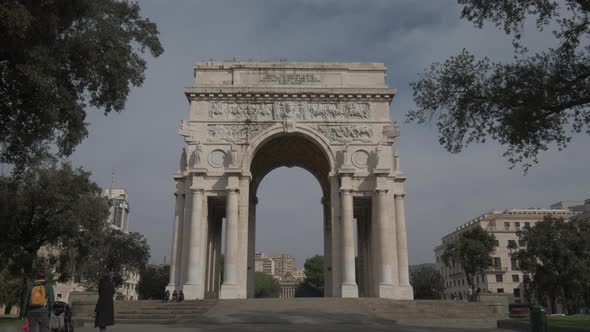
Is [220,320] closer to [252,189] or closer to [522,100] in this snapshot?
[522,100]

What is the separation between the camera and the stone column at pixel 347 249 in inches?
1385

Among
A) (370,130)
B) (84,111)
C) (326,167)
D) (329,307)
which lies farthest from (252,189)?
(84,111)

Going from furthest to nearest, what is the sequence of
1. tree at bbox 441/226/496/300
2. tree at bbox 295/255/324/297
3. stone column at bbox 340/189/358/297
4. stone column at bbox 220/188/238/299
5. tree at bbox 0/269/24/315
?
tree at bbox 295/255/324/297 → tree at bbox 441/226/496/300 → tree at bbox 0/269/24/315 → stone column at bbox 340/189/358/297 → stone column at bbox 220/188/238/299

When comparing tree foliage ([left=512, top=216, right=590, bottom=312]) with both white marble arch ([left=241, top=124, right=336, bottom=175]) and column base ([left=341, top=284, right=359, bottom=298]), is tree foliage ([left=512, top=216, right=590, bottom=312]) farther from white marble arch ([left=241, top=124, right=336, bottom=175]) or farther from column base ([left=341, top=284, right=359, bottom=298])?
white marble arch ([left=241, top=124, right=336, bottom=175])

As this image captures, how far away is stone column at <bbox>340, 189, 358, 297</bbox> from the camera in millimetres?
35188

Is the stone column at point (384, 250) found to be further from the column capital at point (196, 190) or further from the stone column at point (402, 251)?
the column capital at point (196, 190)

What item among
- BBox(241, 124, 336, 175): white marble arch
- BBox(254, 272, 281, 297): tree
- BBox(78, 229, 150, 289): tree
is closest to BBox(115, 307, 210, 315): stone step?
BBox(241, 124, 336, 175): white marble arch

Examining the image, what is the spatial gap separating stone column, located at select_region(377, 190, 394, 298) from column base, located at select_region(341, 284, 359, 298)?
1794mm

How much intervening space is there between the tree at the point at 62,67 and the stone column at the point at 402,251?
24153mm

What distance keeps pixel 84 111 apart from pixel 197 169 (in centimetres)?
1892

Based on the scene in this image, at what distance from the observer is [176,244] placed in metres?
37.8

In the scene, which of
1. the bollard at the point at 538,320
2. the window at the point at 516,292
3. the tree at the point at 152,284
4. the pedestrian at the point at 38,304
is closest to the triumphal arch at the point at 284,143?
the bollard at the point at 538,320

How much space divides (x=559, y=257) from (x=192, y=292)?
1479 inches

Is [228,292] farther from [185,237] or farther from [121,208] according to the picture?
→ [121,208]
